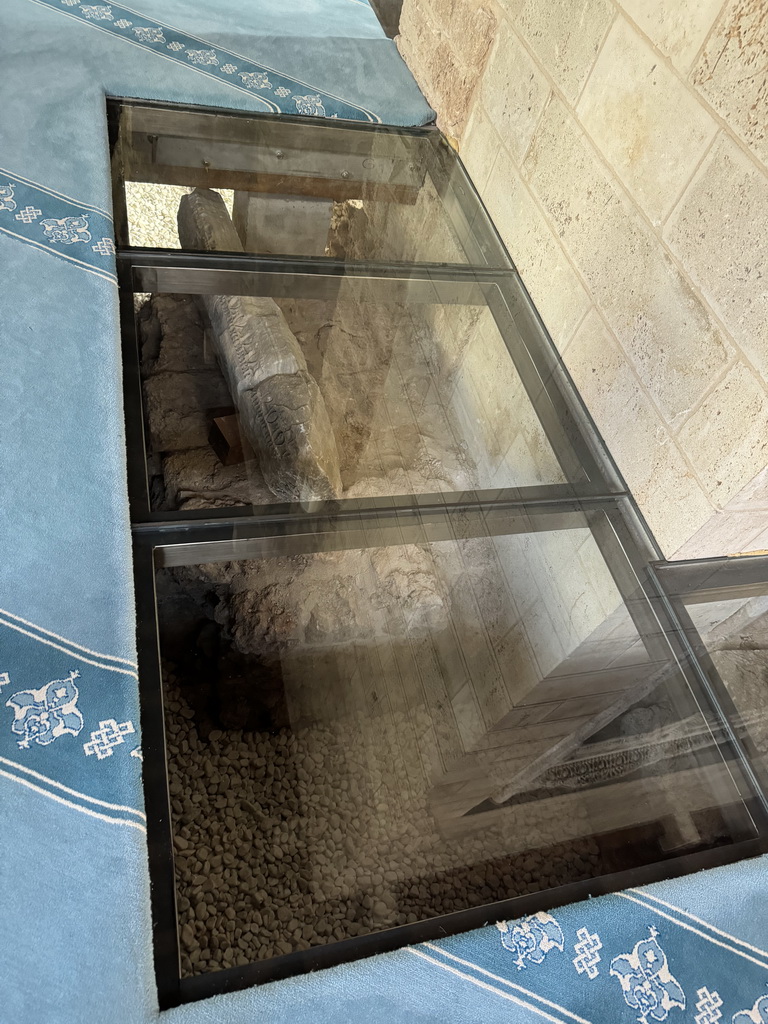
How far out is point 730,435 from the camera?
1104 mm

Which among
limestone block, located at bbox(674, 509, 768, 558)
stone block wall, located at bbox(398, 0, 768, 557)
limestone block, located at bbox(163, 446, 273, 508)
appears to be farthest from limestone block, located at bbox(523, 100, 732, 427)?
limestone block, located at bbox(163, 446, 273, 508)

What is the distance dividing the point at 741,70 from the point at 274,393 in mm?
899

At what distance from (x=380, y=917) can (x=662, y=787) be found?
455 mm

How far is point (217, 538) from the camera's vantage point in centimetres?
110

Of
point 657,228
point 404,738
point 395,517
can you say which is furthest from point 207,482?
point 657,228

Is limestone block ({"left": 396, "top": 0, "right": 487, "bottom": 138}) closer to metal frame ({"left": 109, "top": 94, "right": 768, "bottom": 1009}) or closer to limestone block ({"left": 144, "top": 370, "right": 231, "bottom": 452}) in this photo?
metal frame ({"left": 109, "top": 94, "right": 768, "bottom": 1009})

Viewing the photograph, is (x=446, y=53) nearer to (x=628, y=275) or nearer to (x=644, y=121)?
(x=644, y=121)

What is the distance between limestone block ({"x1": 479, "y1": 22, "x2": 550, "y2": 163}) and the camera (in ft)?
5.14

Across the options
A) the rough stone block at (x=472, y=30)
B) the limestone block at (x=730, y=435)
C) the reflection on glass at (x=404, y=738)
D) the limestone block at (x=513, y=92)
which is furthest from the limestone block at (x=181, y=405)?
the rough stone block at (x=472, y=30)

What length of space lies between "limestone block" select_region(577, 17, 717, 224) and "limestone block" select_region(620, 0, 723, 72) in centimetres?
2

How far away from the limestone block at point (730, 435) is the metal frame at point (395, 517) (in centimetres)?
19

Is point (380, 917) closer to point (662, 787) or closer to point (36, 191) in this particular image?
point (662, 787)

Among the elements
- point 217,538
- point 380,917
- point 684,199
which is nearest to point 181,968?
point 380,917

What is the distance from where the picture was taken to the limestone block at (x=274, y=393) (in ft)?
4.06
